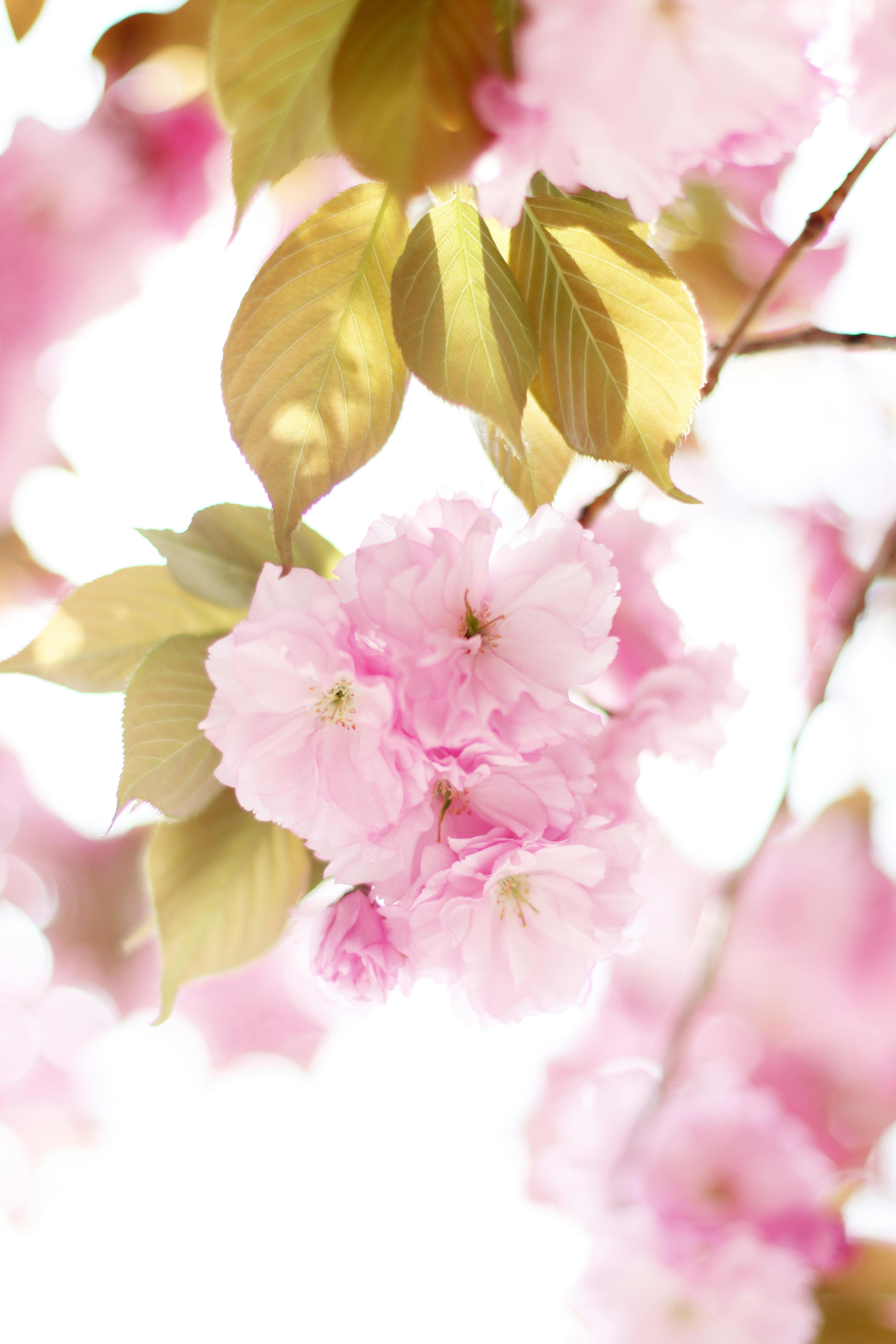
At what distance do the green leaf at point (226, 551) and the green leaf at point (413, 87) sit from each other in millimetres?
234

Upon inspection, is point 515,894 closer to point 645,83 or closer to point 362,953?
point 362,953

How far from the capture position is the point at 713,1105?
0.97m

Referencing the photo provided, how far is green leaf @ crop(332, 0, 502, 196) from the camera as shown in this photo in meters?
0.30

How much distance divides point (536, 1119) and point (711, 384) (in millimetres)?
2210

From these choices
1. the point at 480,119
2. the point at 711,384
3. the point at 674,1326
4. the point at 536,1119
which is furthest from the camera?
the point at 536,1119

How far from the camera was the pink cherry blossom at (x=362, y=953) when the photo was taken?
46 cm

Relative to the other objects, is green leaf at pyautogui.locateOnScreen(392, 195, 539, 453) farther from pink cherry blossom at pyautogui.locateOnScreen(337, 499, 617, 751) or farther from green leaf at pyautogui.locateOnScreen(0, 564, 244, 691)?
green leaf at pyautogui.locateOnScreen(0, 564, 244, 691)

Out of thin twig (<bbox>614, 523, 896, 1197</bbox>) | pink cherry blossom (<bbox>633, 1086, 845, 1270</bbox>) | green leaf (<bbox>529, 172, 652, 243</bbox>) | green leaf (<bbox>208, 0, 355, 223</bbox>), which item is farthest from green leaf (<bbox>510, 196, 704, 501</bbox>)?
pink cherry blossom (<bbox>633, 1086, 845, 1270</bbox>)

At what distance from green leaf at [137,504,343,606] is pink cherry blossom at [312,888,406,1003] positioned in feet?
0.63

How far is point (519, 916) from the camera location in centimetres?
46

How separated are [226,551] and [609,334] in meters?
0.25

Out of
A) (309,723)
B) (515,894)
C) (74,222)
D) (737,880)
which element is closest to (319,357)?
(309,723)

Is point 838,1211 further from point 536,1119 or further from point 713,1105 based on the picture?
point 536,1119

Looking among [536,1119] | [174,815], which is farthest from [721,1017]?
[174,815]
